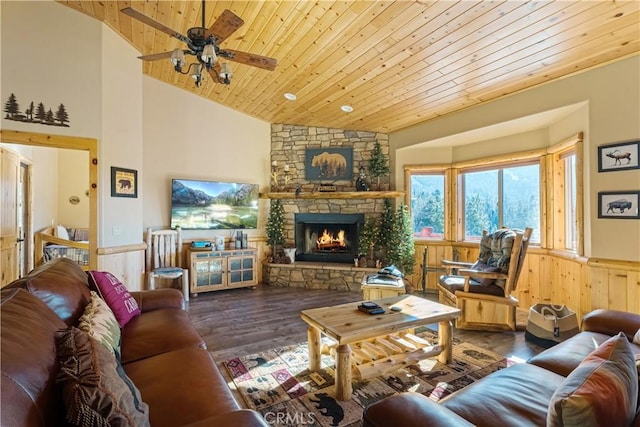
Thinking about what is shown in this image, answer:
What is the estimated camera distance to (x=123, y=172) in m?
3.88

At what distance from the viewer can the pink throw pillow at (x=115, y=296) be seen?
206 cm

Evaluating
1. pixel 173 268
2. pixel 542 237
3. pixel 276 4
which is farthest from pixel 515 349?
pixel 173 268

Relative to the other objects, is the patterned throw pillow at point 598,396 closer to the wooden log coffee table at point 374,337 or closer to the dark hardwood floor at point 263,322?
the wooden log coffee table at point 374,337

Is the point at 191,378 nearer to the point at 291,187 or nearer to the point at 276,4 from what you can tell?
the point at 276,4

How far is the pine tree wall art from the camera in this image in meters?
3.09

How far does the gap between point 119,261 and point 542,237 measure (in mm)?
5591

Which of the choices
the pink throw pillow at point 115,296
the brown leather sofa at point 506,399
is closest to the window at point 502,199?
the brown leather sofa at point 506,399

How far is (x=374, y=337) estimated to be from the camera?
2.19 m

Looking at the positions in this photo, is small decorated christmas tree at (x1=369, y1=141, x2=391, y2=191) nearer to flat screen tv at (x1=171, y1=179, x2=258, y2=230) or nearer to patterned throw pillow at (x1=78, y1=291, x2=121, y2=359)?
flat screen tv at (x1=171, y1=179, x2=258, y2=230)

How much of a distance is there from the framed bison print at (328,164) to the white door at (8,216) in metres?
4.37

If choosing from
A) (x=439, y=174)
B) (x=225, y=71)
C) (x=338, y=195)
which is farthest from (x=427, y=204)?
(x=225, y=71)

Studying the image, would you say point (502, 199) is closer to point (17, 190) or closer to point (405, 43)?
point (405, 43)

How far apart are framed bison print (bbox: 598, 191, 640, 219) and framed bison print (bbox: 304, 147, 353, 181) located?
3515 mm

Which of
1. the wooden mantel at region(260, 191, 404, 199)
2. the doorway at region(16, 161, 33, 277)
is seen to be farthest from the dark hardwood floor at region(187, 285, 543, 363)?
the doorway at region(16, 161, 33, 277)
